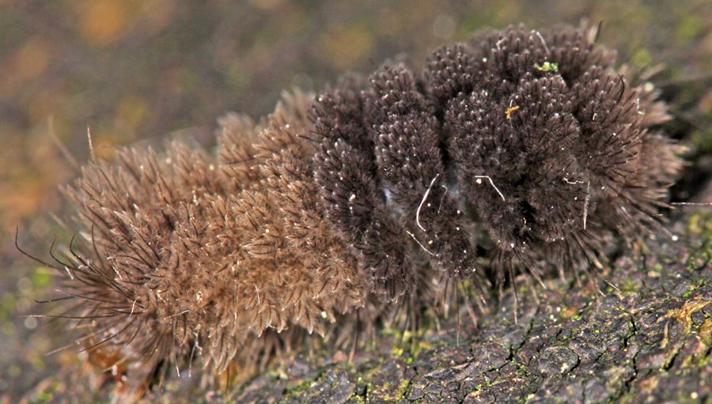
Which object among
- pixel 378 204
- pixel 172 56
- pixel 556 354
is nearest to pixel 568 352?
pixel 556 354

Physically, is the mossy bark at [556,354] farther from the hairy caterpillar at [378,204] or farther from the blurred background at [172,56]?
the blurred background at [172,56]

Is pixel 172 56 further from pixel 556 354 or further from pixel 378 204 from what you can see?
pixel 556 354

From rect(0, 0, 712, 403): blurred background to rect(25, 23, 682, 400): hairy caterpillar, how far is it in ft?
4.97

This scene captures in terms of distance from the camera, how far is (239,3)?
6215 millimetres

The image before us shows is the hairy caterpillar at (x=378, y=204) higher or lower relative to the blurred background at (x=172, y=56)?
lower

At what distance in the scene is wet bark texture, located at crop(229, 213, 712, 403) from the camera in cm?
325

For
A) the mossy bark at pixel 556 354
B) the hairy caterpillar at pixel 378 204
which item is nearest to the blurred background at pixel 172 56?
the hairy caterpillar at pixel 378 204

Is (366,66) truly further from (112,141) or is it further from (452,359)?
(452,359)

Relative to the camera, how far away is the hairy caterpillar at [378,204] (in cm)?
364

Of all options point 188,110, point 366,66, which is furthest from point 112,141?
point 366,66

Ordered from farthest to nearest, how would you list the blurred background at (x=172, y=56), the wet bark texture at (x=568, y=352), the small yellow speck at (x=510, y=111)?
the blurred background at (x=172, y=56), the small yellow speck at (x=510, y=111), the wet bark texture at (x=568, y=352)

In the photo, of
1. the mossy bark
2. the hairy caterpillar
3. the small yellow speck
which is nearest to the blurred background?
the hairy caterpillar

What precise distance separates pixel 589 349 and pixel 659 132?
59.2 inches

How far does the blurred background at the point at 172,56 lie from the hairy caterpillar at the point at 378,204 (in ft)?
4.97
